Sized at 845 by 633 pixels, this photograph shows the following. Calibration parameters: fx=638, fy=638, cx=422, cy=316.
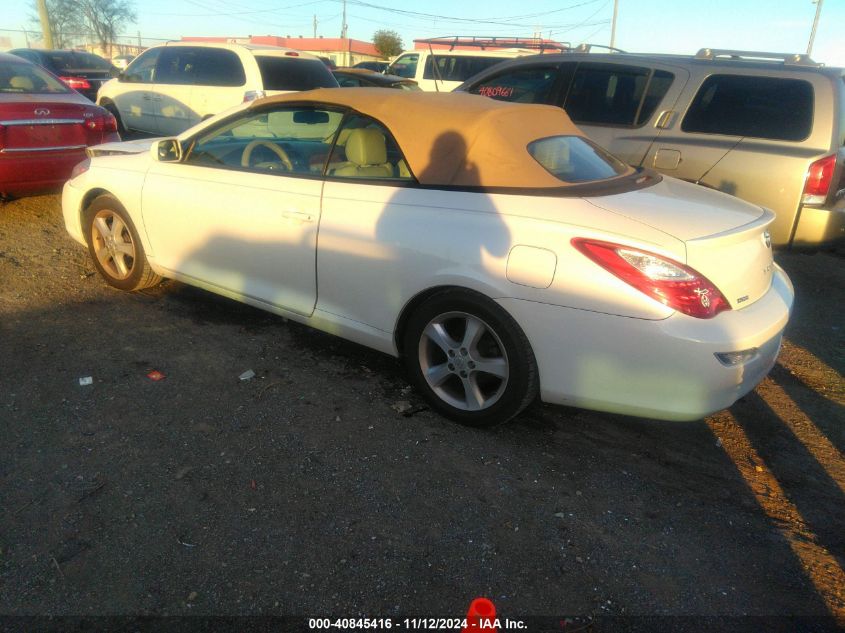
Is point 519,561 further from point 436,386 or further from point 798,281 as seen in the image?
point 798,281

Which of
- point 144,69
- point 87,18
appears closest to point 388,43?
point 87,18

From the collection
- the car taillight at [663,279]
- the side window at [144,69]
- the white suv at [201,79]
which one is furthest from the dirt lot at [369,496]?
the side window at [144,69]

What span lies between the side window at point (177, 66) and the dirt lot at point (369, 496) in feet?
21.3

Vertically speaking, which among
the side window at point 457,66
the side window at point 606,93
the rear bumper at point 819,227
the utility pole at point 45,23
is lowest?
the rear bumper at point 819,227

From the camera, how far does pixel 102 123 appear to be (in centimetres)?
680

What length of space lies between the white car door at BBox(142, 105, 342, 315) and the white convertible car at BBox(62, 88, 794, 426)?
1 cm

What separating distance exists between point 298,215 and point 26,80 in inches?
203

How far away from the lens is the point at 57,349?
3.89 metres

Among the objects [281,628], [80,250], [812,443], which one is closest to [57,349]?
[80,250]

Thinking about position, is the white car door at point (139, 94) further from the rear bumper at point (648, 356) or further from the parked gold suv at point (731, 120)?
the rear bumper at point (648, 356)

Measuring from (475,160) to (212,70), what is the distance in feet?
24.4

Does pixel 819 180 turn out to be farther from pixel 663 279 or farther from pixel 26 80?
pixel 26 80

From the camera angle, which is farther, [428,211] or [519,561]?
[428,211]

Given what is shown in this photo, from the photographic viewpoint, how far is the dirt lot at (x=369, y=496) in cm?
225
